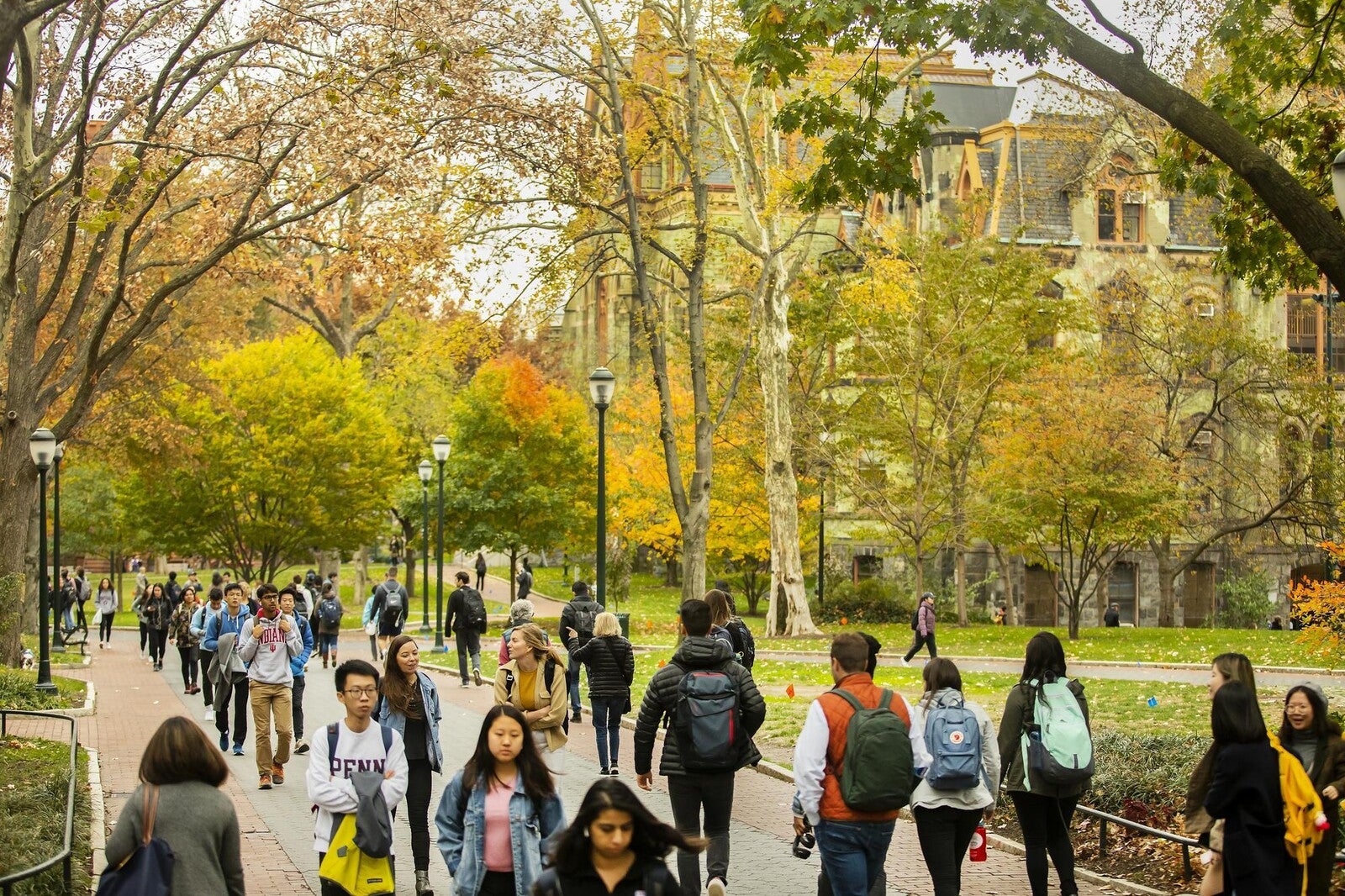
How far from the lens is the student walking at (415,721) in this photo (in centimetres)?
988

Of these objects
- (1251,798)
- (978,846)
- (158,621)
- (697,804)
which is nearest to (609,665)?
(697,804)

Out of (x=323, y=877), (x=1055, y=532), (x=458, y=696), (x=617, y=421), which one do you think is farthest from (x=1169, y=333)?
(x=323, y=877)

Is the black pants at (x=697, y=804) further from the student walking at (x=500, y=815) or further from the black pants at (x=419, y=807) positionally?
the student walking at (x=500, y=815)

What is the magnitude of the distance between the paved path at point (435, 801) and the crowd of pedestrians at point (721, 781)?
0.69 m

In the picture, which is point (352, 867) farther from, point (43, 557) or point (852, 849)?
point (43, 557)

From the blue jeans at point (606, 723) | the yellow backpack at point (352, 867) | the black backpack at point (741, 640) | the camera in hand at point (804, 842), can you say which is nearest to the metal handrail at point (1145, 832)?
the camera in hand at point (804, 842)

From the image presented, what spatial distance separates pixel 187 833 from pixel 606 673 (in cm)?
859

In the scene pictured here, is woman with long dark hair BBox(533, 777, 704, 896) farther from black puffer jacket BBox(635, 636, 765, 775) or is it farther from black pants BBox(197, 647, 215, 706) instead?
black pants BBox(197, 647, 215, 706)

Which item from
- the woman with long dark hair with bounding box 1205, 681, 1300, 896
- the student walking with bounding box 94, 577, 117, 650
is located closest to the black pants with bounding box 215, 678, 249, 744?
the woman with long dark hair with bounding box 1205, 681, 1300, 896

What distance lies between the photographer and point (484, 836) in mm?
6559

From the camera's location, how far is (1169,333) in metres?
44.9

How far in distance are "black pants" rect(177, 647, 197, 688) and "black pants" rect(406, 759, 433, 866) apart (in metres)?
16.7

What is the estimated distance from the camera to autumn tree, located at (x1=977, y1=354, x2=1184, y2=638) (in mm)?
39312

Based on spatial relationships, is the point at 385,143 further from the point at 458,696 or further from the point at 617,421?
the point at 617,421
